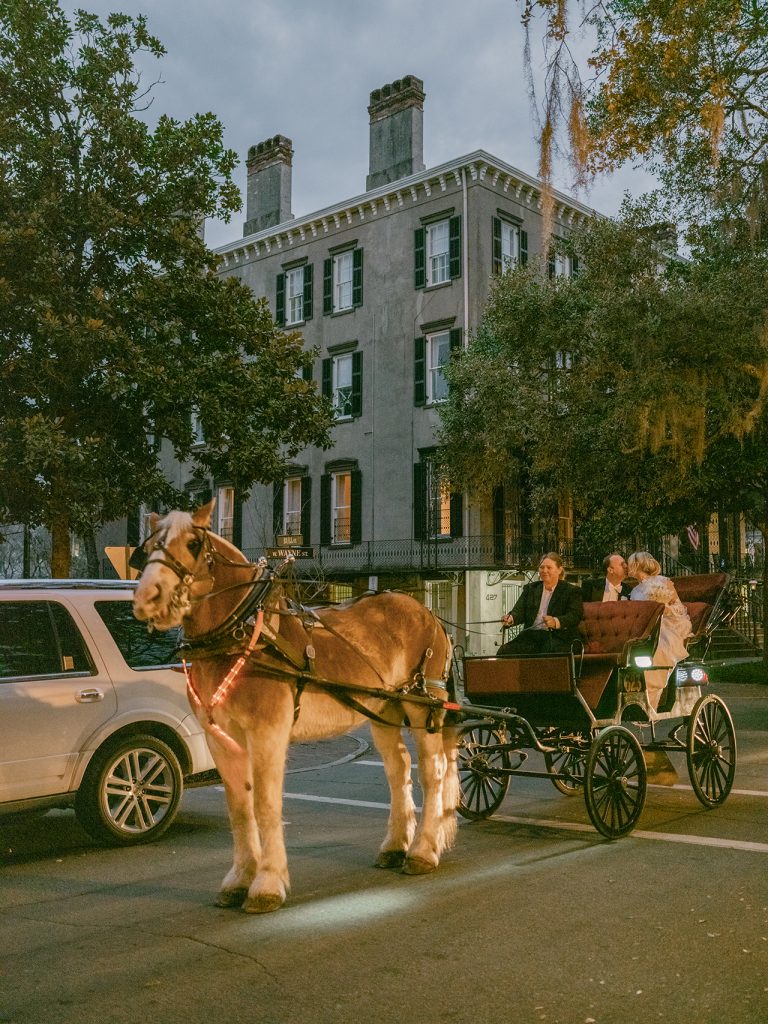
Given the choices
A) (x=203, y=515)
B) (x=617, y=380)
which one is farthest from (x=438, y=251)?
(x=203, y=515)

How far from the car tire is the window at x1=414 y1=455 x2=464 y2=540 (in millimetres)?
23020

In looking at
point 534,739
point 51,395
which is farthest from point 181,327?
point 534,739

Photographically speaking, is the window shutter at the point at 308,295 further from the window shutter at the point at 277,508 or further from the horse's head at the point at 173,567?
the horse's head at the point at 173,567

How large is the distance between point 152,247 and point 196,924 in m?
15.5

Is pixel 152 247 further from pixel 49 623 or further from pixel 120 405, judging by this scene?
A: pixel 49 623

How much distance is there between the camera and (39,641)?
724 centimetres

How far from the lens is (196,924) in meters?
5.34

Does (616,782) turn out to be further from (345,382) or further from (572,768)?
(345,382)

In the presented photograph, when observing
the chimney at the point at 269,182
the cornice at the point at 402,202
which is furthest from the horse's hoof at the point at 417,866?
the chimney at the point at 269,182

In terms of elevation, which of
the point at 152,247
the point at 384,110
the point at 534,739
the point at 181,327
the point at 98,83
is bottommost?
the point at 534,739

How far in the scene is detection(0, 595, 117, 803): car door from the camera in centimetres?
676

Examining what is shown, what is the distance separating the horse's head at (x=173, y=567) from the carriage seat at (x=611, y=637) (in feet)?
11.3

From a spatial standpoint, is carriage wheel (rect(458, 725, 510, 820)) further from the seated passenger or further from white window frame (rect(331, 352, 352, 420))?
white window frame (rect(331, 352, 352, 420))

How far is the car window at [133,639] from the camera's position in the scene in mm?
7660
